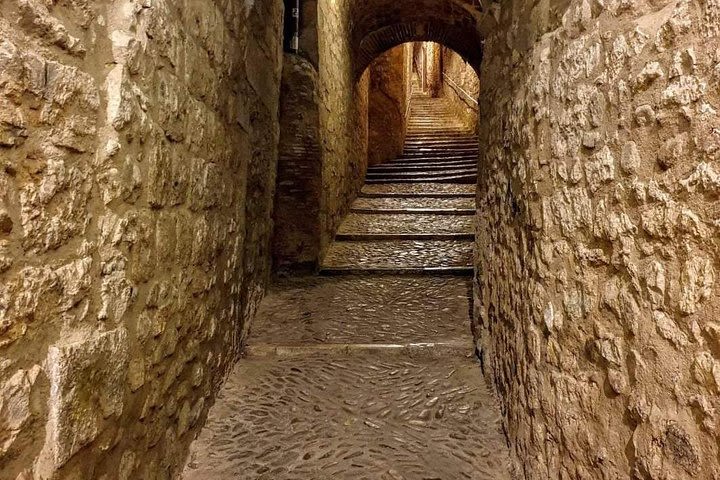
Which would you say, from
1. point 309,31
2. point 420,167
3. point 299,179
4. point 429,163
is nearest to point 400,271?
point 299,179

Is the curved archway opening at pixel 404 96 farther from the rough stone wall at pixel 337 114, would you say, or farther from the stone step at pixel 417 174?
the rough stone wall at pixel 337 114

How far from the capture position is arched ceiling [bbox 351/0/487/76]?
5098mm

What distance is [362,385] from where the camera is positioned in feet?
7.36

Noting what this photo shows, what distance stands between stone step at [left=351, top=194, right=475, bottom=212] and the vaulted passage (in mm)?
2381

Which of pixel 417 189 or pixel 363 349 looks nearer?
pixel 363 349

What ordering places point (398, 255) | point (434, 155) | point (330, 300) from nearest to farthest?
point (330, 300)
point (398, 255)
point (434, 155)

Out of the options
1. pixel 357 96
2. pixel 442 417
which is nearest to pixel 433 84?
pixel 357 96

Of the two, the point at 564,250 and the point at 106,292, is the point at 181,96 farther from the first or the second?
the point at 564,250

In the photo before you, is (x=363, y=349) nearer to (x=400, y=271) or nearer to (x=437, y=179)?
(x=400, y=271)

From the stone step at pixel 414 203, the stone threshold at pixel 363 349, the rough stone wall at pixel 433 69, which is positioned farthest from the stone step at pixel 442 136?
the stone threshold at pixel 363 349

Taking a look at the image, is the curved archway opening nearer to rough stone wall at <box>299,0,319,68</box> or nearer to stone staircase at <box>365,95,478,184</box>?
stone staircase at <box>365,95,478,184</box>

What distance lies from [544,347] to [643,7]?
96 centimetres

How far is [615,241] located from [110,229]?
4.01 ft

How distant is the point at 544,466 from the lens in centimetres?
143
